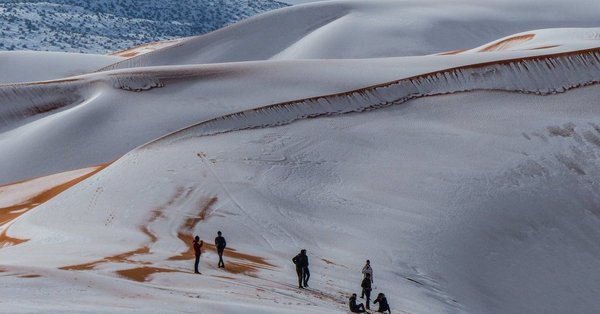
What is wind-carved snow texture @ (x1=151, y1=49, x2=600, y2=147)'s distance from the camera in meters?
39.5

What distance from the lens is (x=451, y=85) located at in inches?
1724

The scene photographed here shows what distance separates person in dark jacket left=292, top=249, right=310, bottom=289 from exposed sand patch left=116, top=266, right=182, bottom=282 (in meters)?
2.52

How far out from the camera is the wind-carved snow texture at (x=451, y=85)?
3950cm

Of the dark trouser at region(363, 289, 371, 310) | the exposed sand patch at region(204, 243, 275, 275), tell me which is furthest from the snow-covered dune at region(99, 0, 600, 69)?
the dark trouser at region(363, 289, 371, 310)

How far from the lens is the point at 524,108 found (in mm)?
42500

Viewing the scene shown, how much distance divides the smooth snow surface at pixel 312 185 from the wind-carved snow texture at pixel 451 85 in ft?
0.32

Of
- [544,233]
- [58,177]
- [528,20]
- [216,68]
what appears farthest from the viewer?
[528,20]

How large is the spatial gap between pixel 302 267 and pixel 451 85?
79.5 ft

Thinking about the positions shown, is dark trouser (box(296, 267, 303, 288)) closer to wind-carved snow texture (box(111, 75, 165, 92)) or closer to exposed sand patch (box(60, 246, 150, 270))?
exposed sand patch (box(60, 246, 150, 270))

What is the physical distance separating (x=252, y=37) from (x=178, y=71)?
36.6 m

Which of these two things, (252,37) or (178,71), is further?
(252,37)

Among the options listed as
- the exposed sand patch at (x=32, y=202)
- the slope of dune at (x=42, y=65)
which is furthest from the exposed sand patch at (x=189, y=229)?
the slope of dune at (x=42, y=65)

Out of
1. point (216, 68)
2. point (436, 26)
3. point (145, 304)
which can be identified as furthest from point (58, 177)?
point (436, 26)

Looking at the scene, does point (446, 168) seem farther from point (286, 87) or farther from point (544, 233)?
point (286, 87)
